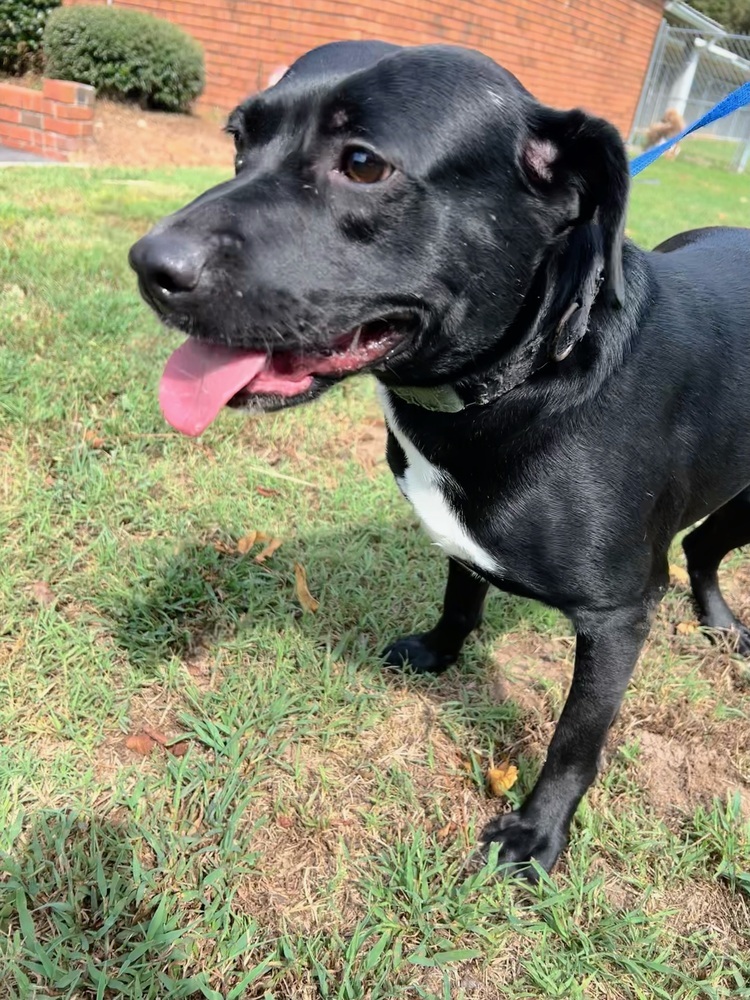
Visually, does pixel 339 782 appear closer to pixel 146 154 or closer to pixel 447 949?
pixel 447 949

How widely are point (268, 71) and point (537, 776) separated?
37.2 feet

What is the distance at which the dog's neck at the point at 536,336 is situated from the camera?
1.62 m

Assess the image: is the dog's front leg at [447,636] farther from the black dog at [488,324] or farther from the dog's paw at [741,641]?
the dog's paw at [741,641]

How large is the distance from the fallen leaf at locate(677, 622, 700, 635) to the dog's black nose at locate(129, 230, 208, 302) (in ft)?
7.25

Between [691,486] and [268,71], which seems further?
[268,71]

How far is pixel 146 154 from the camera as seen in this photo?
8789 millimetres

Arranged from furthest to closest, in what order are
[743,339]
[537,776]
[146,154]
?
[146,154]
[537,776]
[743,339]

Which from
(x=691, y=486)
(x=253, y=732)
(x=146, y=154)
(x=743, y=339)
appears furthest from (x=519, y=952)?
(x=146, y=154)

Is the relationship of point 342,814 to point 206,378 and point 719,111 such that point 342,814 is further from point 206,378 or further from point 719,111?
point 719,111

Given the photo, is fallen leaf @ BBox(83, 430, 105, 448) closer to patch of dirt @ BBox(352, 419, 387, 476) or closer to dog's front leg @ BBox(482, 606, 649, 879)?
patch of dirt @ BBox(352, 419, 387, 476)

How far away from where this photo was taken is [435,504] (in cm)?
190

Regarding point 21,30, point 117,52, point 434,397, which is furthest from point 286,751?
point 21,30

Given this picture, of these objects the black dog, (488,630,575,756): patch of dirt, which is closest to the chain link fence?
(488,630,575,756): patch of dirt

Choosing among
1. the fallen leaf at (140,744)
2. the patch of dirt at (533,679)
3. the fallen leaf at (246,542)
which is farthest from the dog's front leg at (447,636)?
the fallen leaf at (140,744)
